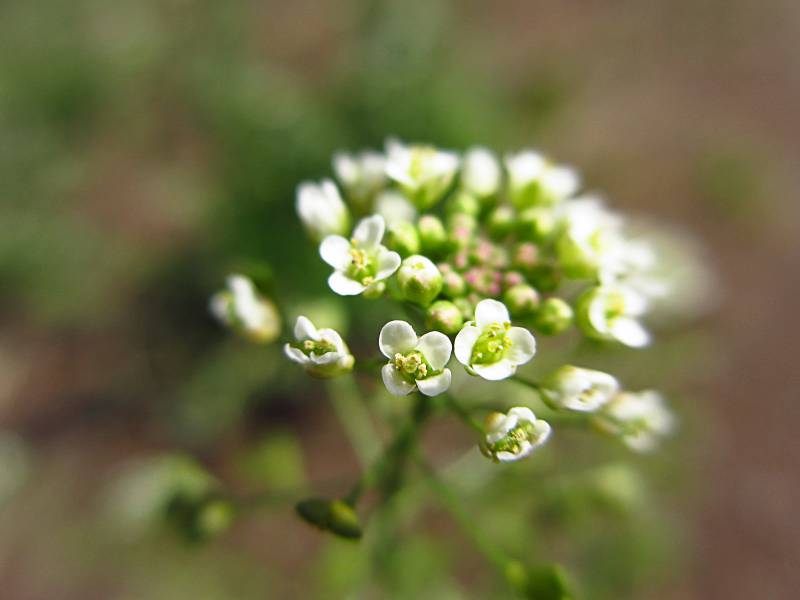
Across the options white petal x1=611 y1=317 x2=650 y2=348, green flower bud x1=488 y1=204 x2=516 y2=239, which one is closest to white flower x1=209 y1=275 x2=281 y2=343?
green flower bud x1=488 y1=204 x2=516 y2=239

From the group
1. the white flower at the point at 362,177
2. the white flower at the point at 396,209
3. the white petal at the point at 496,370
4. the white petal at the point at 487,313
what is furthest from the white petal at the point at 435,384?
the white flower at the point at 362,177

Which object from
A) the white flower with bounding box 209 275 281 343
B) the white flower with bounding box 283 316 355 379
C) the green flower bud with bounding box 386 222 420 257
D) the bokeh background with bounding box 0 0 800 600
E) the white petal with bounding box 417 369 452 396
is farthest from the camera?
the bokeh background with bounding box 0 0 800 600

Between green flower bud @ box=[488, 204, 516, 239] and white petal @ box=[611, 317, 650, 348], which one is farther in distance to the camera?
green flower bud @ box=[488, 204, 516, 239]

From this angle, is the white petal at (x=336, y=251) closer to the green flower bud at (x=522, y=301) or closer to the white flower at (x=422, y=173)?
the white flower at (x=422, y=173)

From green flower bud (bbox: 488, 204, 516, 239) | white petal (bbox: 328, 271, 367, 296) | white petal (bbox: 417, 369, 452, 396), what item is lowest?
white petal (bbox: 417, 369, 452, 396)

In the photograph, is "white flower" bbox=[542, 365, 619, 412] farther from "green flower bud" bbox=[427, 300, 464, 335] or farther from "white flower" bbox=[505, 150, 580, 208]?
"white flower" bbox=[505, 150, 580, 208]

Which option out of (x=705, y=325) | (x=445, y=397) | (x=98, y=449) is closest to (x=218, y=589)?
(x=98, y=449)

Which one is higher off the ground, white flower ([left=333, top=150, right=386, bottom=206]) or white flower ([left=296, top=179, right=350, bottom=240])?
white flower ([left=333, top=150, right=386, bottom=206])
